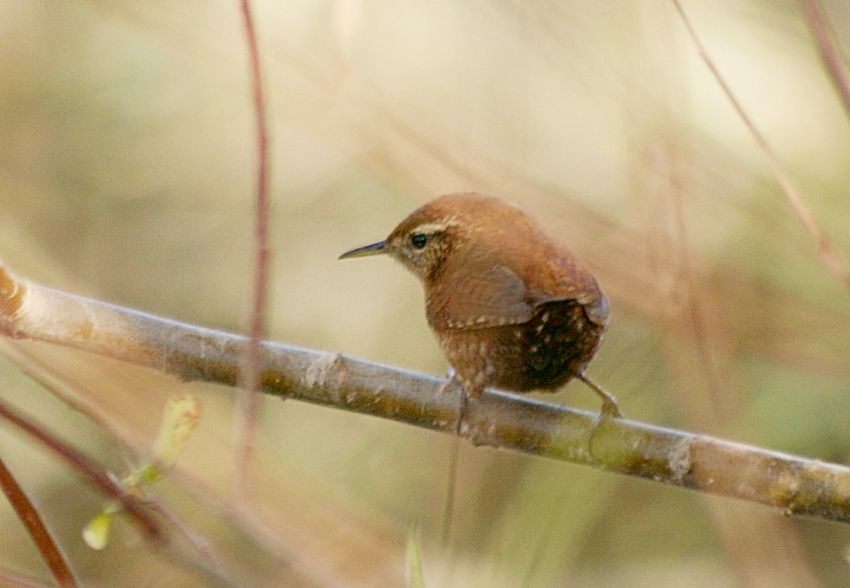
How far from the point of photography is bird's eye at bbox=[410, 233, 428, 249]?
3271mm

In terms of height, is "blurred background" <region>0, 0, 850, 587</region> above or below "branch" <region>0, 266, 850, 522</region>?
below

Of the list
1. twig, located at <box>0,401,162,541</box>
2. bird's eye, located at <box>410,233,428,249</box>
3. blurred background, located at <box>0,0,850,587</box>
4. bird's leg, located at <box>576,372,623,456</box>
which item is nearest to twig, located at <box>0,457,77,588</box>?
twig, located at <box>0,401,162,541</box>

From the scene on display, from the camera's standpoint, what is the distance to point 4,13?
5312 millimetres

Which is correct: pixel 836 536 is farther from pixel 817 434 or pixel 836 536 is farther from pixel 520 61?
pixel 520 61

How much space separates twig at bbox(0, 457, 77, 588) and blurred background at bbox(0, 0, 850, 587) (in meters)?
0.83

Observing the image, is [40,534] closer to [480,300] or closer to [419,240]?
[480,300]

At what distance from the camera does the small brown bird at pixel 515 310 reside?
8.48 ft

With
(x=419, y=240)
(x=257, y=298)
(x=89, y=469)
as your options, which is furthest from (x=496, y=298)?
(x=89, y=469)

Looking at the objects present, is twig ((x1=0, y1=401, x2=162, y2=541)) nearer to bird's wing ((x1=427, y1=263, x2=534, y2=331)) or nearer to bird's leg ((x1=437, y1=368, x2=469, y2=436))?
bird's leg ((x1=437, y1=368, x2=469, y2=436))

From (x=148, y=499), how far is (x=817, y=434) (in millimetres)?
2899

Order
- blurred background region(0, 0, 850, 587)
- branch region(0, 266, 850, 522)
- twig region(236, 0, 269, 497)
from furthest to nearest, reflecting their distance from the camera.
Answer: blurred background region(0, 0, 850, 587) → branch region(0, 266, 850, 522) → twig region(236, 0, 269, 497)

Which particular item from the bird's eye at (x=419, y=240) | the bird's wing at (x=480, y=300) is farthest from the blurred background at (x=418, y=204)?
the bird's eye at (x=419, y=240)

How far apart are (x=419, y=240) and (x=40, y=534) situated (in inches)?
77.1

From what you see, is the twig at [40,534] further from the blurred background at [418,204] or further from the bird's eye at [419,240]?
the bird's eye at [419,240]
